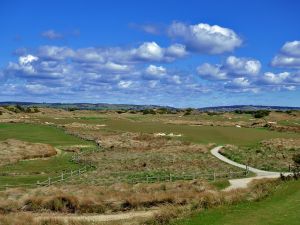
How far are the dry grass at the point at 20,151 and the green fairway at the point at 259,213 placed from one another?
146 feet

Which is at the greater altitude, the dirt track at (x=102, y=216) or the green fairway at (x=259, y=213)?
the green fairway at (x=259, y=213)

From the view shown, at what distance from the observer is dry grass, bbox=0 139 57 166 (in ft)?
225

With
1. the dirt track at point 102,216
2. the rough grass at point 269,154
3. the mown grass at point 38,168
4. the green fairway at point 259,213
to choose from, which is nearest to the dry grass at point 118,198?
the dirt track at point 102,216

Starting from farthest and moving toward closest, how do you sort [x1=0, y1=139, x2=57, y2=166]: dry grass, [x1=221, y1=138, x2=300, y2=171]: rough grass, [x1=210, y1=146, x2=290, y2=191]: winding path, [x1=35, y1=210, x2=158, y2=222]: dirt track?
[x1=0, y1=139, x2=57, y2=166]: dry grass < [x1=221, y1=138, x2=300, y2=171]: rough grass < [x1=210, y1=146, x2=290, y2=191]: winding path < [x1=35, y1=210, x2=158, y2=222]: dirt track

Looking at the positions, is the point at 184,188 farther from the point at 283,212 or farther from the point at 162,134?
the point at 162,134

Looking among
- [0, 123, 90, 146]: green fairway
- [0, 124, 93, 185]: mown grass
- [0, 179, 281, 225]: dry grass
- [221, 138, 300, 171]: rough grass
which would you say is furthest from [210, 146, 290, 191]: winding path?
[0, 123, 90, 146]: green fairway

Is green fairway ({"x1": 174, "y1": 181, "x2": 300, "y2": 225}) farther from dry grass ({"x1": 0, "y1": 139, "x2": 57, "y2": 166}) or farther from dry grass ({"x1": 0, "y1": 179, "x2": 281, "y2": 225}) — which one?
dry grass ({"x1": 0, "y1": 139, "x2": 57, "y2": 166})

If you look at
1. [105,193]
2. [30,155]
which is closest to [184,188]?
[105,193]

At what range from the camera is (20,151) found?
74.0m

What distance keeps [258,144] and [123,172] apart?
43.2 metres

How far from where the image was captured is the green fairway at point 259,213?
72.6 feet

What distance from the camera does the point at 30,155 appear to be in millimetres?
71938

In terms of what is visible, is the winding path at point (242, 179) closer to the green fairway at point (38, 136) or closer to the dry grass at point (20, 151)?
the dry grass at point (20, 151)

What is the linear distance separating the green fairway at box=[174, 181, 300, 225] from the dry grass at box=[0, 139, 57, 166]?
4456 cm
